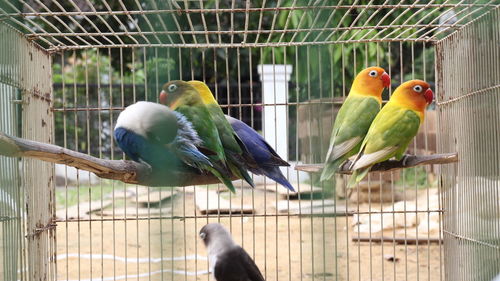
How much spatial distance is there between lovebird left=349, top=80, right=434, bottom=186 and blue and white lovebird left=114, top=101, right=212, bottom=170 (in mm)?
532

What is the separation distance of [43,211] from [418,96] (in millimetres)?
1177

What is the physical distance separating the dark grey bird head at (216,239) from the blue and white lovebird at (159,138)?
134 millimetres

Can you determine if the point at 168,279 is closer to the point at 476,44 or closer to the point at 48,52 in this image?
the point at 48,52

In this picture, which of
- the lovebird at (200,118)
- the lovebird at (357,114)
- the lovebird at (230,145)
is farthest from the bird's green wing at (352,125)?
the lovebird at (200,118)

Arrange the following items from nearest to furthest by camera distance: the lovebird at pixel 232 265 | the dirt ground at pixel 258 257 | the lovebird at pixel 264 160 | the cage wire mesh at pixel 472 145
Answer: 1. the lovebird at pixel 232 265
2. the lovebird at pixel 264 160
3. the cage wire mesh at pixel 472 145
4. the dirt ground at pixel 258 257

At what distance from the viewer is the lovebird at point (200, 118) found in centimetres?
132

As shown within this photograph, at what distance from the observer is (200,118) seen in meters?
1.33

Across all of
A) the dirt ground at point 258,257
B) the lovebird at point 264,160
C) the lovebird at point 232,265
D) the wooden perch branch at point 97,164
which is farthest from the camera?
the dirt ground at point 258,257

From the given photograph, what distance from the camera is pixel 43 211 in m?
1.96

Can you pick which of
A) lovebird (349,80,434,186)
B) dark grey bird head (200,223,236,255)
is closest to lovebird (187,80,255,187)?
dark grey bird head (200,223,236,255)

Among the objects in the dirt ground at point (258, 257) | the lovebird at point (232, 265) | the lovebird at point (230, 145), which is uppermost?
the lovebird at point (230, 145)

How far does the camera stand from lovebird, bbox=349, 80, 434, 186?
1634 mm

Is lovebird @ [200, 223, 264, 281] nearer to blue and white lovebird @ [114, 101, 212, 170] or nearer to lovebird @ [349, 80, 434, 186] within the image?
blue and white lovebird @ [114, 101, 212, 170]

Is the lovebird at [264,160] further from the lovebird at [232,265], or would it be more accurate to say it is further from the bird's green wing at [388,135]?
the lovebird at [232,265]
